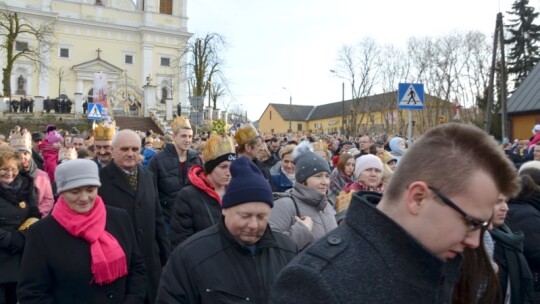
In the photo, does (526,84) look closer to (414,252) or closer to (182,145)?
(182,145)

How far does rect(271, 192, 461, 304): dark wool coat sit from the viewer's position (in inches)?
58.4

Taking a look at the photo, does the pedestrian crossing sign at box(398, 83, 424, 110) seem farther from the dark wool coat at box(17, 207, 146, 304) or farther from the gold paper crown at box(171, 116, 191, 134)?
the dark wool coat at box(17, 207, 146, 304)

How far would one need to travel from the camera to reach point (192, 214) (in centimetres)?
461

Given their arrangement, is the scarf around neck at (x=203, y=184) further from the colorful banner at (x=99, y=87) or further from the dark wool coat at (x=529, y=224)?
the colorful banner at (x=99, y=87)

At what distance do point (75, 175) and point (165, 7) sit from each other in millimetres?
62842


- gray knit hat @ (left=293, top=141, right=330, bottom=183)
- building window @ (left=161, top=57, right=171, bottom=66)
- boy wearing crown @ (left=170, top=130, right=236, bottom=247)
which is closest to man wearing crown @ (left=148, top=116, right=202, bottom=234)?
boy wearing crown @ (left=170, top=130, right=236, bottom=247)

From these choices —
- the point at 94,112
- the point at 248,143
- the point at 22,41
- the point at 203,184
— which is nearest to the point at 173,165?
the point at 248,143

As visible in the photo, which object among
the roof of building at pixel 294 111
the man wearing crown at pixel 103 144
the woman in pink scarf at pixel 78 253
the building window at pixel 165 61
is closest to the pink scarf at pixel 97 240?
the woman in pink scarf at pixel 78 253

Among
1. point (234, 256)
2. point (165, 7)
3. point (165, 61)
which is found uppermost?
point (165, 7)

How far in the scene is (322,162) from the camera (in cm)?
483

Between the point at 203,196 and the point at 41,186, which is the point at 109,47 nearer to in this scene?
the point at 41,186

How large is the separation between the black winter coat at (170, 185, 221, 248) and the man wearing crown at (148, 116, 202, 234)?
1.64m

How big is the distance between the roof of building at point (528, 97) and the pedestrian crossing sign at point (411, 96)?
2019 cm

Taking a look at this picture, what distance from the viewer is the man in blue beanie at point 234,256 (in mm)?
2979
